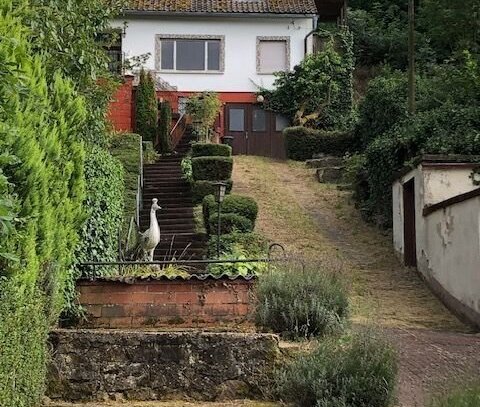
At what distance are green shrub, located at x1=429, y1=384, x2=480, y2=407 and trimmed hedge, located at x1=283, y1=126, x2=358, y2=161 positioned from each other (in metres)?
21.2

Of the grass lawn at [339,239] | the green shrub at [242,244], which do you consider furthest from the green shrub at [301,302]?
the green shrub at [242,244]

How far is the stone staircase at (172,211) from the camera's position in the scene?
1416 centimetres

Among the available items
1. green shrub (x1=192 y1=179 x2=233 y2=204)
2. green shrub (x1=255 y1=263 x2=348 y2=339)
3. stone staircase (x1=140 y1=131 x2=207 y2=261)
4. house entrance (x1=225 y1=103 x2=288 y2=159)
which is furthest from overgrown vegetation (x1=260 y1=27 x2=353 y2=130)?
green shrub (x1=255 y1=263 x2=348 y2=339)

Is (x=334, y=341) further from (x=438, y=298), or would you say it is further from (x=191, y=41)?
(x=191, y=41)

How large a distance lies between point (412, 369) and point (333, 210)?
12.3 m

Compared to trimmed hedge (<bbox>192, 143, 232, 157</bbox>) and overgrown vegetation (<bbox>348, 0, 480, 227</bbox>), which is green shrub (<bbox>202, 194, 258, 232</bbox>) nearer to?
overgrown vegetation (<bbox>348, 0, 480, 227</bbox>)

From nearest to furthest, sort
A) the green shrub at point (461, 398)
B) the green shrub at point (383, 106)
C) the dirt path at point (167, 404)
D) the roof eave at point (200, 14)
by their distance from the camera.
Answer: the green shrub at point (461, 398), the dirt path at point (167, 404), the green shrub at point (383, 106), the roof eave at point (200, 14)

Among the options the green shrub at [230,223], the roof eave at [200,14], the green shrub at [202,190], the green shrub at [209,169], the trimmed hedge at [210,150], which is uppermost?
the roof eave at [200,14]

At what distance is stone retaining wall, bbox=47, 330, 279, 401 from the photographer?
6070mm

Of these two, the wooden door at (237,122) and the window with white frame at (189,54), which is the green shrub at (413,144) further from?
the window with white frame at (189,54)

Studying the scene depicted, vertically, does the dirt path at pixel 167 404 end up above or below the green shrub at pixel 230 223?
below

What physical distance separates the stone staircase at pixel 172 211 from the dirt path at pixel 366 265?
1.67m

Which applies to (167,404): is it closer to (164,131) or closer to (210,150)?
(210,150)

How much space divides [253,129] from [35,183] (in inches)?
948
